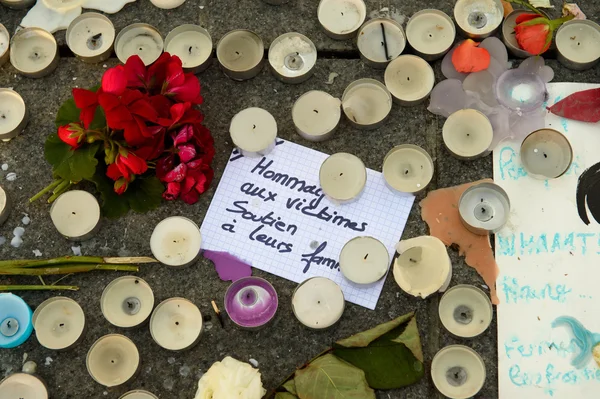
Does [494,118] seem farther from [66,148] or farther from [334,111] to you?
[66,148]

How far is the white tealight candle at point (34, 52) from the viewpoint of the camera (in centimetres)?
159

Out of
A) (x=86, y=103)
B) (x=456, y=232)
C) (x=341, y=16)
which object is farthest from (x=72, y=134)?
(x=456, y=232)

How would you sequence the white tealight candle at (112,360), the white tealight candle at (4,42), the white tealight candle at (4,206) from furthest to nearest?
the white tealight candle at (4,42) < the white tealight candle at (4,206) < the white tealight candle at (112,360)

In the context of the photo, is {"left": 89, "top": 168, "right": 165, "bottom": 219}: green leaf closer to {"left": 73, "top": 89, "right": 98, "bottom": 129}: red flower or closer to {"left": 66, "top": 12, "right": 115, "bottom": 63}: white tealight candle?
{"left": 73, "top": 89, "right": 98, "bottom": 129}: red flower

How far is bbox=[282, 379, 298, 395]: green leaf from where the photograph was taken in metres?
1.36

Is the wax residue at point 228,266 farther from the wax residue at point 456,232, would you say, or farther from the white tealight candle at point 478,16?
the white tealight candle at point 478,16

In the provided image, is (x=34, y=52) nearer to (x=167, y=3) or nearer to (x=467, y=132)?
(x=167, y=3)

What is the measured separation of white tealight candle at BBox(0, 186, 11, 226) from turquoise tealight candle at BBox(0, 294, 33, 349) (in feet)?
0.57

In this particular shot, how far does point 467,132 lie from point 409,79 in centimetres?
17

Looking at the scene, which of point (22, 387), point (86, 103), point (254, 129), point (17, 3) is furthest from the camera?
point (17, 3)

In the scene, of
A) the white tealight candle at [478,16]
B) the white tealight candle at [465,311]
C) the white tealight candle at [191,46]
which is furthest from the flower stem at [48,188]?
the white tealight candle at [478,16]

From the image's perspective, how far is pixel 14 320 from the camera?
56.7 inches

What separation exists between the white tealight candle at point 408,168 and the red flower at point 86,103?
0.61 meters

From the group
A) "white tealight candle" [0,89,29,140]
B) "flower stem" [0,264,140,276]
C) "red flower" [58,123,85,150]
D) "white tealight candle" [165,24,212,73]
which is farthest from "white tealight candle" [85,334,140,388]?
"white tealight candle" [165,24,212,73]
